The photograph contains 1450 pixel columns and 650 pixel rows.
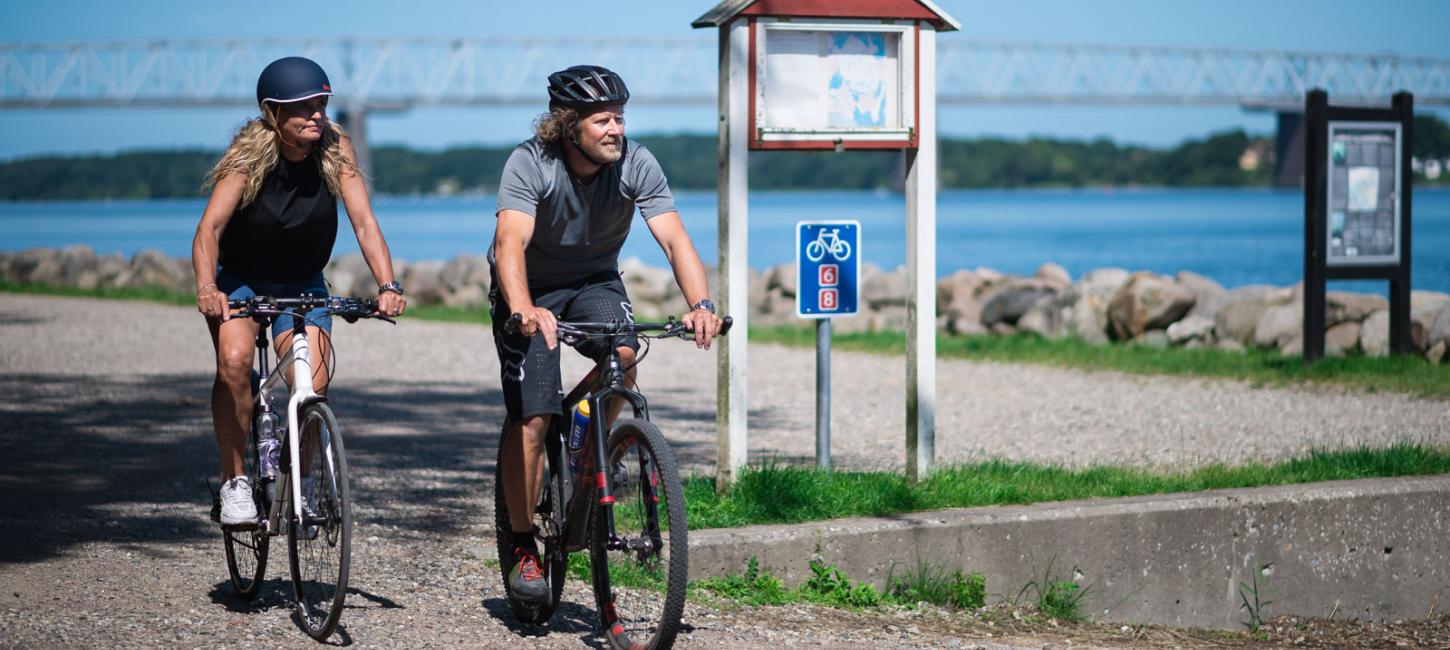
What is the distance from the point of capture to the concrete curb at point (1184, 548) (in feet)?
19.3

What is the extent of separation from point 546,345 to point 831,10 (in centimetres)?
248

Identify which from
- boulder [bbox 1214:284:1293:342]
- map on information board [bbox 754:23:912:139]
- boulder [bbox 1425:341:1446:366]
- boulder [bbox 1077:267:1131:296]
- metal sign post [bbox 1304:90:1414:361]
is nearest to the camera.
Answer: map on information board [bbox 754:23:912:139]

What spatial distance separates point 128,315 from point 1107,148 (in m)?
135

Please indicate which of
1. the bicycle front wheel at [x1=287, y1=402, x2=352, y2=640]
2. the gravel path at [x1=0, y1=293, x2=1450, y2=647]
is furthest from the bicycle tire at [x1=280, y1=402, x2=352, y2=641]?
the gravel path at [x1=0, y1=293, x2=1450, y2=647]

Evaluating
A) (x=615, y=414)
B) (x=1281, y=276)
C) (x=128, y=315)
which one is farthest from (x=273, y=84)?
(x=1281, y=276)

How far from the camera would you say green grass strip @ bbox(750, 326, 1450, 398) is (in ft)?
37.6

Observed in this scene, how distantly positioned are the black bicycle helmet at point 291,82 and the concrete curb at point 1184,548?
6.59ft

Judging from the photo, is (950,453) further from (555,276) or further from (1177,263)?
(1177,263)

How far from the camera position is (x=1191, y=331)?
14688mm

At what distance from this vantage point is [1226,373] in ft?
40.6

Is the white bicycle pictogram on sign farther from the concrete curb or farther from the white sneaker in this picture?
the white sneaker

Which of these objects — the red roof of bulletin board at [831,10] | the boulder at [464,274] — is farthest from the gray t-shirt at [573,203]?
the boulder at [464,274]

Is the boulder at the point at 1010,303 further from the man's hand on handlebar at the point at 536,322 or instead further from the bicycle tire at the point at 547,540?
the man's hand on handlebar at the point at 536,322

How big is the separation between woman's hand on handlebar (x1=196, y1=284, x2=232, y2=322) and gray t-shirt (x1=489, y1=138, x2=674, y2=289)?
801 mm
